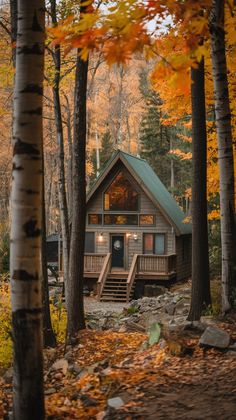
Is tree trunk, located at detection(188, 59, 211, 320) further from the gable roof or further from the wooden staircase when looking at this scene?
the gable roof

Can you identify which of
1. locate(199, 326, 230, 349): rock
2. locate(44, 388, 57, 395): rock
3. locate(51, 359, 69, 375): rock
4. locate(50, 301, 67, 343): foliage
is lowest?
locate(50, 301, 67, 343): foliage

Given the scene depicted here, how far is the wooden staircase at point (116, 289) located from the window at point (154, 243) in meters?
2.32

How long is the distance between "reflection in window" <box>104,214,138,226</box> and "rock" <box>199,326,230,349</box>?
19.4m

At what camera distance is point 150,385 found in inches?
206

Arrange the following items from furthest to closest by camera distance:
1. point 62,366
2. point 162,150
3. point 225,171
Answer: point 162,150, point 225,171, point 62,366

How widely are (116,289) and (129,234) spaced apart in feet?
11.9

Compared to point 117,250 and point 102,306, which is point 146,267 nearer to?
point 117,250

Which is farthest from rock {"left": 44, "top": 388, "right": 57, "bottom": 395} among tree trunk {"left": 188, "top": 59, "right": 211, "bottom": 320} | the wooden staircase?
the wooden staircase

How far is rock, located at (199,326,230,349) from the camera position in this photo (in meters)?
6.33

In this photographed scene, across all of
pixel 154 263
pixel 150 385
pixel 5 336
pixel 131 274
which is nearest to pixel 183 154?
pixel 5 336

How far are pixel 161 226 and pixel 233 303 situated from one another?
1725 cm

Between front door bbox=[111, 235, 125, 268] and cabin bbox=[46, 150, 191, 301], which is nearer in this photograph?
cabin bbox=[46, 150, 191, 301]

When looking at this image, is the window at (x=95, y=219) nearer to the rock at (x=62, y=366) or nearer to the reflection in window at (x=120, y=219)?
the reflection in window at (x=120, y=219)

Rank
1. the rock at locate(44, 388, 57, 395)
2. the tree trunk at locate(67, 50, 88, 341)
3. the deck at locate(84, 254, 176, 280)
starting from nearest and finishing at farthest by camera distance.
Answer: the rock at locate(44, 388, 57, 395) < the tree trunk at locate(67, 50, 88, 341) < the deck at locate(84, 254, 176, 280)
